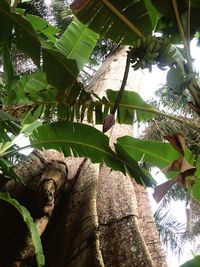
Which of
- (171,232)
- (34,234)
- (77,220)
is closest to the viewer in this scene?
(34,234)

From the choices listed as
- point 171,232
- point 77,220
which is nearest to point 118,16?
point 77,220

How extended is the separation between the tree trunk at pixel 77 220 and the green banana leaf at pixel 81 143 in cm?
14

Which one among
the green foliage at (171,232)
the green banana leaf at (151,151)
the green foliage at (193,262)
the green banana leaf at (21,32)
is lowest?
the green foliage at (171,232)

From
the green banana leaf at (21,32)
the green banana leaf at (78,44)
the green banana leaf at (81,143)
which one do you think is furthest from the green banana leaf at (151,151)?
the green banana leaf at (21,32)

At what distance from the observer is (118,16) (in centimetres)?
151

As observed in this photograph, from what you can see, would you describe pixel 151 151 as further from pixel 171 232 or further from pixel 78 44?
pixel 171 232

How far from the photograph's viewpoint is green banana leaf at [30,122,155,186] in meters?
1.64

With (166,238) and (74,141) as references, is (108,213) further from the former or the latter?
(166,238)

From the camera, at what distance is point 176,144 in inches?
39.8

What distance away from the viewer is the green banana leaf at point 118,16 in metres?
1.49

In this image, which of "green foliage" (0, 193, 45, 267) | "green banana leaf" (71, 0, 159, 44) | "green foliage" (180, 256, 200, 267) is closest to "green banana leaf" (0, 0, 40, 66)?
"green banana leaf" (71, 0, 159, 44)

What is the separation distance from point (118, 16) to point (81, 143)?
1.98ft

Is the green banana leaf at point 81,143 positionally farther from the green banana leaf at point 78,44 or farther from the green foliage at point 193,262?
the green foliage at point 193,262

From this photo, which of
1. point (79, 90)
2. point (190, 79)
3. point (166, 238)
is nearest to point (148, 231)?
point (79, 90)
